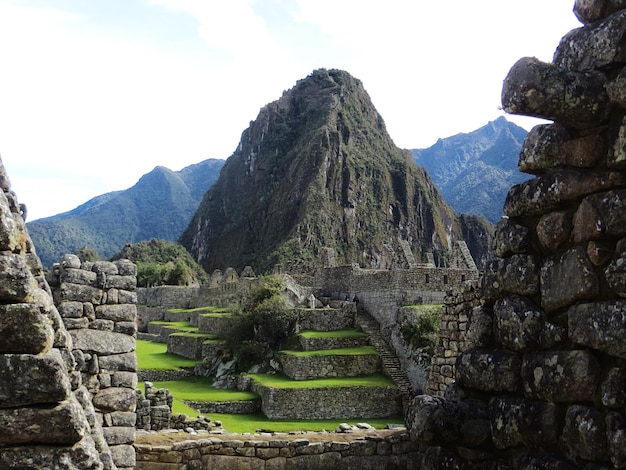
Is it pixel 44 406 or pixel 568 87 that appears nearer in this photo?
pixel 44 406

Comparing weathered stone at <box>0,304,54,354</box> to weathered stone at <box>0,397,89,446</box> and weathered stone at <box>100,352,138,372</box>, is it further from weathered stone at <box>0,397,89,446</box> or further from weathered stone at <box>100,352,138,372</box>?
weathered stone at <box>100,352,138,372</box>

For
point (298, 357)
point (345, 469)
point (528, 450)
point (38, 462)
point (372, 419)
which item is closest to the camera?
point (38, 462)

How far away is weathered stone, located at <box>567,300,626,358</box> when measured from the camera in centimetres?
338

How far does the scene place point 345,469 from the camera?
9.58 meters

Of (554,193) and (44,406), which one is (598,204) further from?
(44,406)

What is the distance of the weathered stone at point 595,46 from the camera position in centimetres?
379

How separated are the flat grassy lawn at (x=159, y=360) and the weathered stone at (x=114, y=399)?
24208 millimetres

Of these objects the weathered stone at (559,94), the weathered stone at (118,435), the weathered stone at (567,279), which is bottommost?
the weathered stone at (118,435)

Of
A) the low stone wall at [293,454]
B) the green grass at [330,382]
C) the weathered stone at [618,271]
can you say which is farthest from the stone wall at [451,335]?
the green grass at [330,382]

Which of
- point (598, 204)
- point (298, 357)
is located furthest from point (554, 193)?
point (298, 357)

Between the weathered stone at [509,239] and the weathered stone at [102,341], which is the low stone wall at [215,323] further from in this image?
the weathered stone at [509,239]

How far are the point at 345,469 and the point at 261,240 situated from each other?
18978cm

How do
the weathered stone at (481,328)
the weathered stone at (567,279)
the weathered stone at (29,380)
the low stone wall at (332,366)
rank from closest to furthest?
the weathered stone at (29,380)
the weathered stone at (567,279)
the weathered stone at (481,328)
the low stone wall at (332,366)

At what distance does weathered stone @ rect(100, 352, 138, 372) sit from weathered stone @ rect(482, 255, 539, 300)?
534cm
